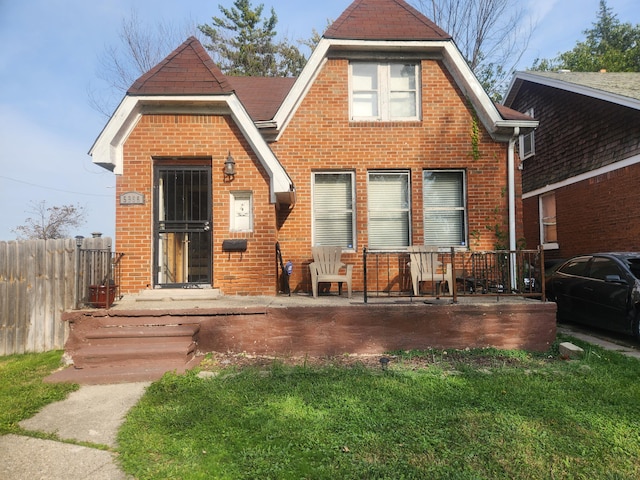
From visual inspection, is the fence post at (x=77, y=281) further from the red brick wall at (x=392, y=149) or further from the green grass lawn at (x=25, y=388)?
the red brick wall at (x=392, y=149)

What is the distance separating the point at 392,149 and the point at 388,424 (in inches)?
237

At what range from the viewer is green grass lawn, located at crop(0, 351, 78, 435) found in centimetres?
361

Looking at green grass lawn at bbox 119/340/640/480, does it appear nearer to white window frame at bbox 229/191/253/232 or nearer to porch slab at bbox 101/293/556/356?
porch slab at bbox 101/293/556/356

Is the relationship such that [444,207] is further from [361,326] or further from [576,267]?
[361,326]

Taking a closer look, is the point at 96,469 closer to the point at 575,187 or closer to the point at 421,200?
the point at 421,200

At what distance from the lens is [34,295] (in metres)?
5.86

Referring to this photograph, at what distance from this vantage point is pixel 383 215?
323 inches

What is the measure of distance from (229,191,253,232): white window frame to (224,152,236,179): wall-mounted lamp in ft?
1.16

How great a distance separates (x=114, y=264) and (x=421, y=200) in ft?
19.5

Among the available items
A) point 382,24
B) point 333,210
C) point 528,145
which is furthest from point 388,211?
point 528,145

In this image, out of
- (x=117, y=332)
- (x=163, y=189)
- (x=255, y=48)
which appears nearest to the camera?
(x=117, y=332)

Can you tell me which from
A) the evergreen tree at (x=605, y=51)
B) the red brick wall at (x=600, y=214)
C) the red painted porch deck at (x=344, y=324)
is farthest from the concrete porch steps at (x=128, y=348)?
the evergreen tree at (x=605, y=51)

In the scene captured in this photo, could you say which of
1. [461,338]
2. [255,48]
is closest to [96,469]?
[461,338]

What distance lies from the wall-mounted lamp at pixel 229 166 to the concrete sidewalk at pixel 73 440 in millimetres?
3754
